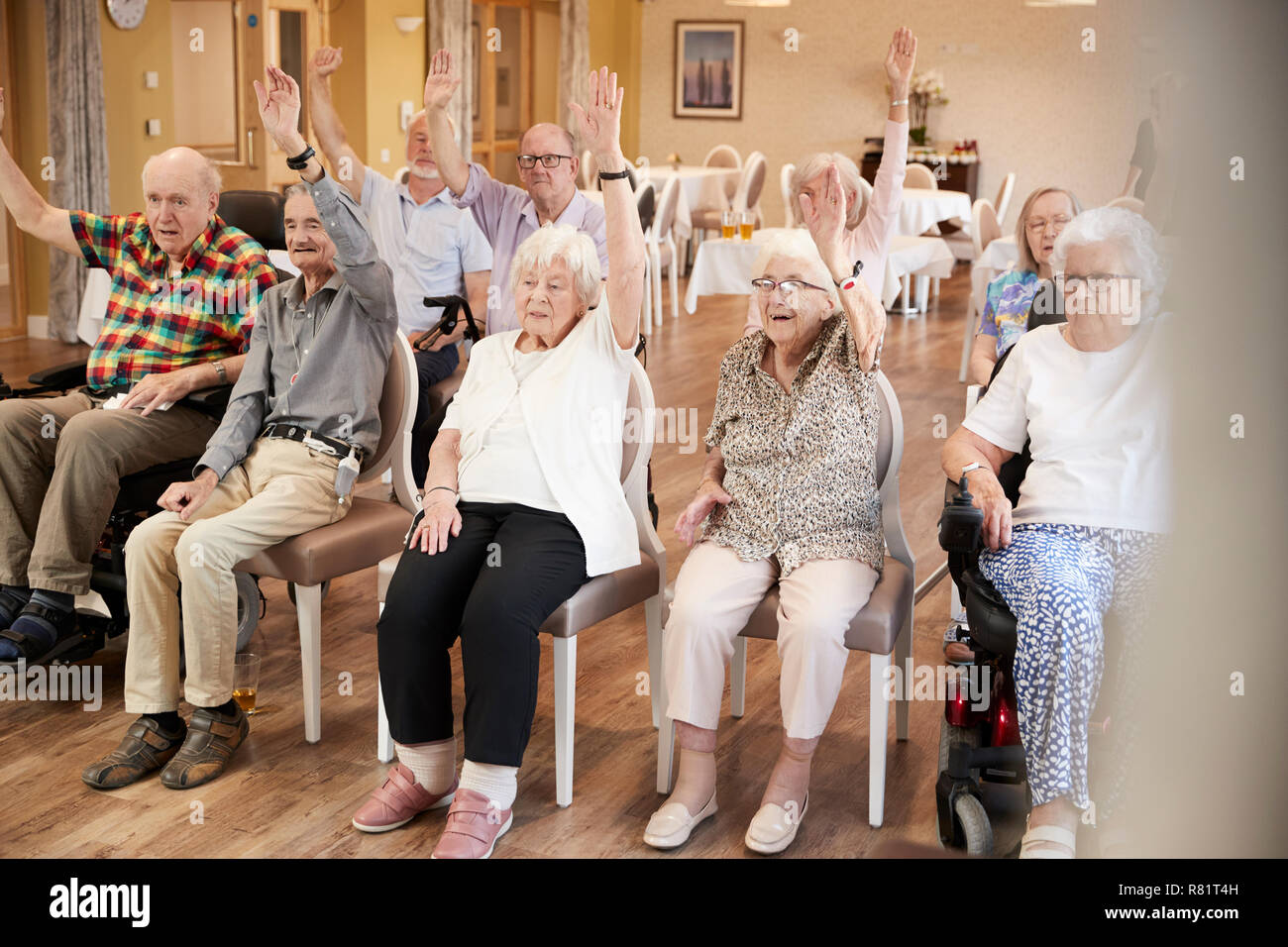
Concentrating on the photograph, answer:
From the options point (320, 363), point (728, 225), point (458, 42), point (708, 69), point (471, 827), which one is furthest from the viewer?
point (708, 69)

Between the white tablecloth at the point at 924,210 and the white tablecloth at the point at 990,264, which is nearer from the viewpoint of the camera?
the white tablecloth at the point at 990,264

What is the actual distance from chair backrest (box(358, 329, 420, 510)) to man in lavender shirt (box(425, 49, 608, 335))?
53 cm

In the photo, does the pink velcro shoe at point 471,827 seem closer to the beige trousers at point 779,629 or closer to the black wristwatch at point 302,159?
the beige trousers at point 779,629

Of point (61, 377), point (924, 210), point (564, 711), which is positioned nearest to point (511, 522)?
point (564, 711)

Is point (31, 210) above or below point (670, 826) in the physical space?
above

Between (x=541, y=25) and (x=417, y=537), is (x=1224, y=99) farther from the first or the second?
(x=541, y=25)

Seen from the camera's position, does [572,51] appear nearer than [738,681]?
No

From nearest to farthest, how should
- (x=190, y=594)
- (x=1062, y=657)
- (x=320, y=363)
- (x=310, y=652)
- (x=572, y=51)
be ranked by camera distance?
1. (x=1062, y=657)
2. (x=190, y=594)
3. (x=310, y=652)
4. (x=320, y=363)
5. (x=572, y=51)

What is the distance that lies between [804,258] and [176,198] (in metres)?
1.57

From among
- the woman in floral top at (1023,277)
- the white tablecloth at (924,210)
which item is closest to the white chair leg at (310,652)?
the woman in floral top at (1023,277)

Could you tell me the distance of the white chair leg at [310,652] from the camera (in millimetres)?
2686

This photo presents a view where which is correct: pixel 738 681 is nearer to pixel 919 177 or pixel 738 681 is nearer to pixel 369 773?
pixel 369 773

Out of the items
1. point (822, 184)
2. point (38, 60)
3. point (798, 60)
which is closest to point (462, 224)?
point (822, 184)

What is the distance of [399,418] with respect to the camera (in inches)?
115
